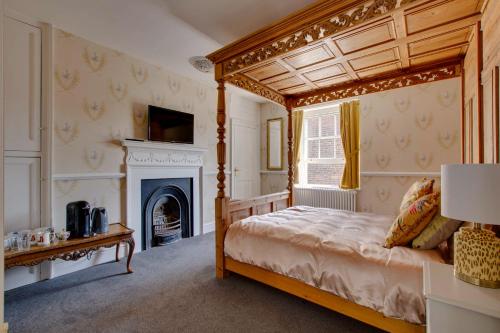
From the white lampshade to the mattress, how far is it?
0.57m

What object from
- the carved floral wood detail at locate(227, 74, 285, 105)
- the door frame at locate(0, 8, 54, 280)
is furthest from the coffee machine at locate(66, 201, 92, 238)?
the carved floral wood detail at locate(227, 74, 285, 105)

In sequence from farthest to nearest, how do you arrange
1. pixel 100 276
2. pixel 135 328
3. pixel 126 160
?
pixel 126 160, pixel 100 276, pixel 135 328

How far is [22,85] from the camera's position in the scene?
2275mm

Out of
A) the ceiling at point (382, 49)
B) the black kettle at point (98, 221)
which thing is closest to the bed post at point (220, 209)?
the ceiling at point (382, 49)

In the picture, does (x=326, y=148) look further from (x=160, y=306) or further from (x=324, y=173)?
(x=160, y=306)

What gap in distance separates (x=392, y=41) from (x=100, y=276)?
364 cm

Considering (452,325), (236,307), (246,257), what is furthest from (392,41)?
(236,307)

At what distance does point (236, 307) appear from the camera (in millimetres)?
1911

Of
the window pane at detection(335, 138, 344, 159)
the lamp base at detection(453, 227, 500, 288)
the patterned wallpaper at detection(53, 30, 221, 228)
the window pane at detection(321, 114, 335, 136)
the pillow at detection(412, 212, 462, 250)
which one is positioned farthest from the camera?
the window pane at detection(321, 114, 335, 136)

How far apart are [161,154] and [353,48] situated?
8.85 feet

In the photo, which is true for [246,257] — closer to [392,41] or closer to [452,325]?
[452,325]

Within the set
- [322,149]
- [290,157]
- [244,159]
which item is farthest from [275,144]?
[290,157]

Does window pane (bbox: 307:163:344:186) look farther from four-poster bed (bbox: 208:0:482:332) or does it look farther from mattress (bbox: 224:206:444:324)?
mattress (bbox: 224:206:444:324)

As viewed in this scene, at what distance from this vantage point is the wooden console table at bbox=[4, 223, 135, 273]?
190 cm
